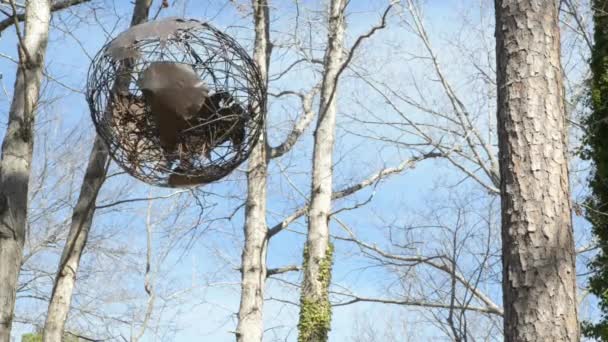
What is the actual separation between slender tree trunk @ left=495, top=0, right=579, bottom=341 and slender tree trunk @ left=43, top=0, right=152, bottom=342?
7.76ft

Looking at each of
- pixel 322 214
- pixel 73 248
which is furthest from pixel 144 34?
pixel 322 214

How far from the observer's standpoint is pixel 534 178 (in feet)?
13.2

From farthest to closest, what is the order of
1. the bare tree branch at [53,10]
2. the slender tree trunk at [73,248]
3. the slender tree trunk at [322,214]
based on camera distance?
the slender tree trunk at [322,214] < the bare tree branch at [53,10] < the slender tree trunk at [73,248]

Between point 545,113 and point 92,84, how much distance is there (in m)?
2.15

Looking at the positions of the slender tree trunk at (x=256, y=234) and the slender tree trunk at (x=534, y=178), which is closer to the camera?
the slender tree trunk at (x=534, y=178)

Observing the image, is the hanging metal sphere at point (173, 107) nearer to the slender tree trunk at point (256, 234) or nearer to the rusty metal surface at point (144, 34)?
the rusty metal surface at point (144, 34)

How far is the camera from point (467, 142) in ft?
36.5

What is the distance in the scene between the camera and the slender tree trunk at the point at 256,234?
7.78m

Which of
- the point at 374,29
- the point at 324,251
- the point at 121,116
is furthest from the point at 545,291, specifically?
the point at 324,251

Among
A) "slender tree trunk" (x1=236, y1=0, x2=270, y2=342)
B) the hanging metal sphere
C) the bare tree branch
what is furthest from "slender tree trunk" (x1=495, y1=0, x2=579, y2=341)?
"slender tree trunk" (x1=236, y1=0, x2=270, y2=342)

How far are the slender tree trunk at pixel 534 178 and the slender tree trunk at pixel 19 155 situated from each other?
2334 mm

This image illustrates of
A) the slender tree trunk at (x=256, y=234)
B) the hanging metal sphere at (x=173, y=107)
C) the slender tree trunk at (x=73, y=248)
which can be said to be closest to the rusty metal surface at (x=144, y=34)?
the hanging metal sphere at (x=173, y=107)

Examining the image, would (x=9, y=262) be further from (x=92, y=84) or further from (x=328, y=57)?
(x=328, y=57)

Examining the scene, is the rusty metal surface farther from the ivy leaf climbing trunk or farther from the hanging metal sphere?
the ivy leaf climbing trunk
